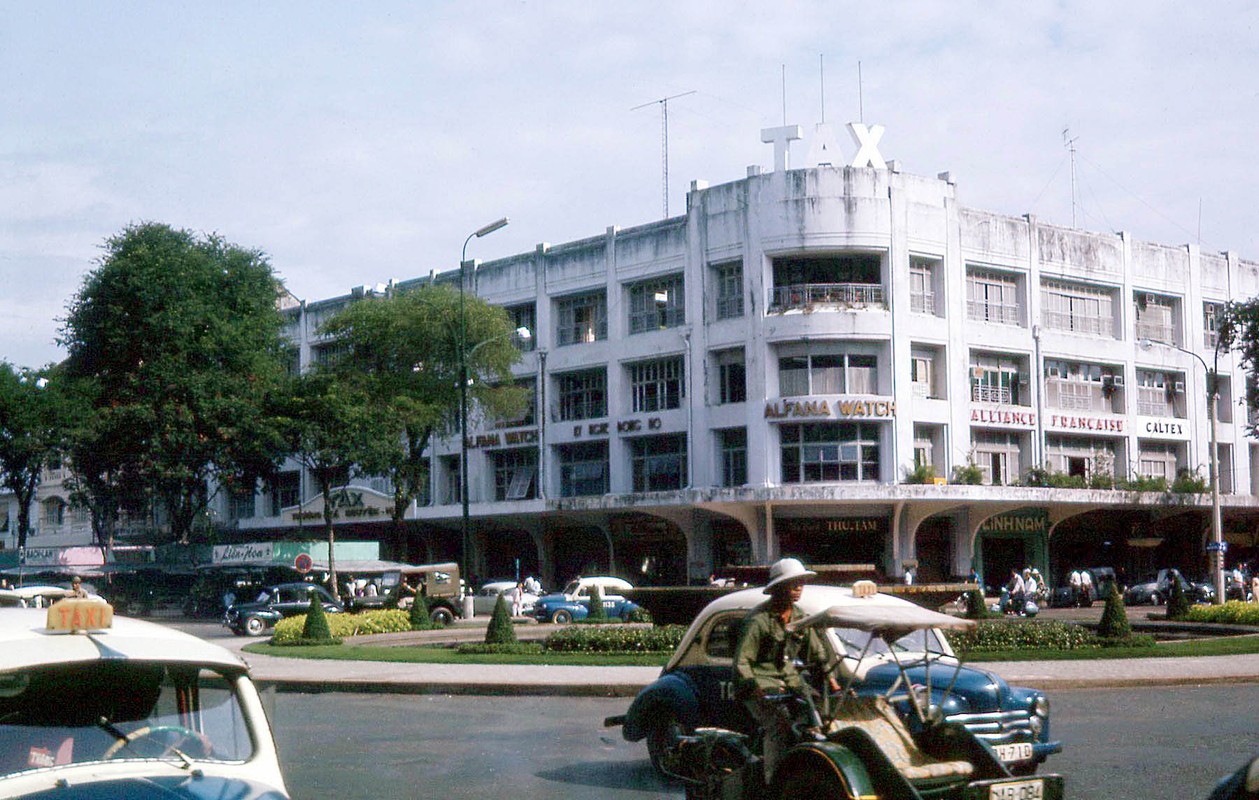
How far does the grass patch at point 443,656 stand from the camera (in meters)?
23.0

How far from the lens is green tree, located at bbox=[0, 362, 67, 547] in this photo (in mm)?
56719

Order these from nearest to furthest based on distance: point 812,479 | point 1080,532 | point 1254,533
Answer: point 812,479 → point 1080,532 → point 1254,533

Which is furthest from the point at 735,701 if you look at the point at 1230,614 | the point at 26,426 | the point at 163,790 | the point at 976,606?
the point at 26,426

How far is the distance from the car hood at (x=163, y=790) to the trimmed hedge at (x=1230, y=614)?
28.9 meters

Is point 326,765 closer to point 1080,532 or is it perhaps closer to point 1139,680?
point 1139,680

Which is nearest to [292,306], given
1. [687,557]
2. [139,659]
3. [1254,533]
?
[687,557]

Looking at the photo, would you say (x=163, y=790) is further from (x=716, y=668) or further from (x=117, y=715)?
(x=716, y=668)

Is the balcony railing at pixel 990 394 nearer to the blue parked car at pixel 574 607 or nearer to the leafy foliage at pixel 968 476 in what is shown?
the leafy foliage at pixel 968 476

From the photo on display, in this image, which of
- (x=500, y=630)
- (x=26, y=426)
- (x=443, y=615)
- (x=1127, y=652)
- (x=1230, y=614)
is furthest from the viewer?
(x=26, y=426)

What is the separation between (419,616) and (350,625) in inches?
108

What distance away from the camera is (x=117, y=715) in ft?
16.9

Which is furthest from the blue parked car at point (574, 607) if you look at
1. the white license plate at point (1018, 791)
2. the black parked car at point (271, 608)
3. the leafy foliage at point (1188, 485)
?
the white license plate at point (1018, 791)

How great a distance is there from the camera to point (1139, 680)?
1859 centimetres

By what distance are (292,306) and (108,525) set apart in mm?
16888
